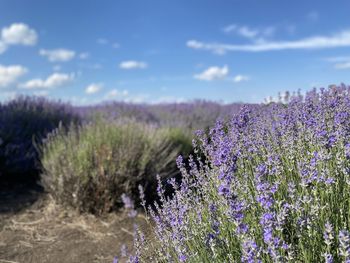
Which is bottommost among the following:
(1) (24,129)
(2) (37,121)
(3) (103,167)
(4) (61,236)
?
(4) (61,236)

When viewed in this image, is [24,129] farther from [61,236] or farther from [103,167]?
[61,236]

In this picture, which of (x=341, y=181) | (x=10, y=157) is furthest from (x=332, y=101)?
(x=10, y=157)

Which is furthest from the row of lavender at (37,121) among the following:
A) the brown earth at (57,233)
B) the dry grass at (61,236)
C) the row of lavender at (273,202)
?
the row of lavender at (273,202)

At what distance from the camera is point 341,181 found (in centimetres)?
218

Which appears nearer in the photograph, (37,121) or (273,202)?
(273,202)

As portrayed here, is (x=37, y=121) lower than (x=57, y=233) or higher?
higher

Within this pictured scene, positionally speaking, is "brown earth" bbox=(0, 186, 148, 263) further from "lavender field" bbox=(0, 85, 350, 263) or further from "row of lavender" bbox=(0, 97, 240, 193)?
"row of lavender" bbox=(0, 97, 240, 193)

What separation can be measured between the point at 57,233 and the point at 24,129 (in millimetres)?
2910

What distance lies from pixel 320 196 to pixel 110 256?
2.20 meters

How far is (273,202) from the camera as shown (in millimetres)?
1830

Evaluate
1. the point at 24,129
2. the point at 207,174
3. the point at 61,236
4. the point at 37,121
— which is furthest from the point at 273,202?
the point at 37,121

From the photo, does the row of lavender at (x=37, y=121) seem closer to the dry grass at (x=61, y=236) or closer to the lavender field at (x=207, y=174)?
the lavender field at (x=207, y=174)

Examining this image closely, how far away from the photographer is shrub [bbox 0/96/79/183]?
20.3 ft

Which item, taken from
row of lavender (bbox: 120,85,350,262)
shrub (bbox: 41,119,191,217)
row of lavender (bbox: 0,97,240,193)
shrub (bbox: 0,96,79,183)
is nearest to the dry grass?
shrub (bbox: 41,119,191,217)
